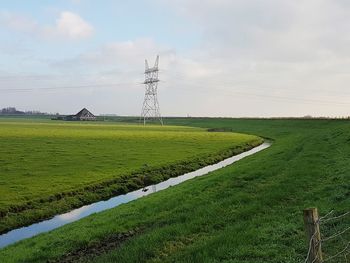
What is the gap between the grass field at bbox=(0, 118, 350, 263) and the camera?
1127 cm

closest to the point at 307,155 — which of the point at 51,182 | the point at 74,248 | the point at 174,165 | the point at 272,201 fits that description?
the point at 174,165

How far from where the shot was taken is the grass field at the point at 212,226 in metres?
11.3

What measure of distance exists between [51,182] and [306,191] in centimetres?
1783

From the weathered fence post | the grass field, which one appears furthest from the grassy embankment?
the weathered fence post

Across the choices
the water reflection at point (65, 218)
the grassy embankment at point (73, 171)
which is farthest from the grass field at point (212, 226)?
the grassy embankment at point (73, 171)

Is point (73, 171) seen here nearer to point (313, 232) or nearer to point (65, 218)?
point (65, 218)

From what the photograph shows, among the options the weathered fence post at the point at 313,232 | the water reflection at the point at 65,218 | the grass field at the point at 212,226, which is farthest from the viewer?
the water reflection at the point at 65,218

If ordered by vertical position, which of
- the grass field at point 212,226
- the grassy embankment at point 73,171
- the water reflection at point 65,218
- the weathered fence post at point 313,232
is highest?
the weathered fence post at point 313,232

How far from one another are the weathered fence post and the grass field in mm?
2128

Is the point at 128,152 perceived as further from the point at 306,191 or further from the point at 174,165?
the point at 306,191

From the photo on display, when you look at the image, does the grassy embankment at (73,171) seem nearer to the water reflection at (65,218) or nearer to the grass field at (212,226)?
the water reflection at (65,218)

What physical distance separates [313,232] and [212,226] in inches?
273

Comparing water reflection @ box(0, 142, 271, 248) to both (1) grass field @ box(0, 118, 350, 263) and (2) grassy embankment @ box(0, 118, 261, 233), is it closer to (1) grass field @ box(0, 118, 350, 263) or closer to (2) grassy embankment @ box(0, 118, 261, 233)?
(2) grassy embankment @ box(0, 118, 261, 233)

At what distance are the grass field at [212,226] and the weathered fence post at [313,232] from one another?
83.8 inches
